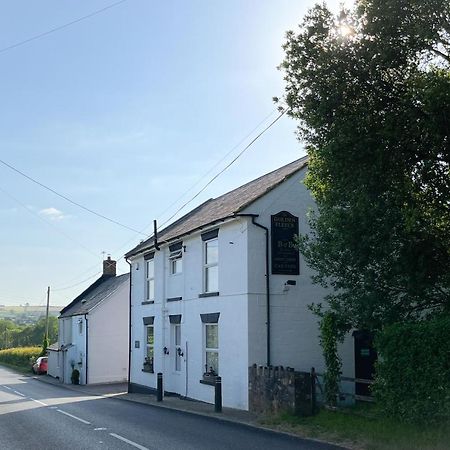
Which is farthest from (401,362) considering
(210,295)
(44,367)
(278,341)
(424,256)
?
(44,367)

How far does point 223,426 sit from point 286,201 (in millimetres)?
7472

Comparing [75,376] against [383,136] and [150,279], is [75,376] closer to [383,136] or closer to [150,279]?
[150,279]

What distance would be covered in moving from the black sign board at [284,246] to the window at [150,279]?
9.19 m

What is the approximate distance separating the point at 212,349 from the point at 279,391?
16.9 feet

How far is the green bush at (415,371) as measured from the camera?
10.8 metres

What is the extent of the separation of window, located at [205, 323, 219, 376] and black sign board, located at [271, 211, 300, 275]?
3.27 m

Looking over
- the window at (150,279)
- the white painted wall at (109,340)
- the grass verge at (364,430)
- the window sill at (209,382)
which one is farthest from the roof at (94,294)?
the grass verge at (364,430)

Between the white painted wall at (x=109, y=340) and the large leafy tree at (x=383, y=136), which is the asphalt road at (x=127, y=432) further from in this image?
the white painted wall at (x=109, y=340)

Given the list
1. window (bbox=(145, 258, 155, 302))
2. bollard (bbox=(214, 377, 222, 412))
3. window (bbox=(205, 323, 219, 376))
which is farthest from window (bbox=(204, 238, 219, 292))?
window (bbox=(145, 258, 155, 302))

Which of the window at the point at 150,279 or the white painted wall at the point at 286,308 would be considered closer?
the white painted wall at the point at 286,308

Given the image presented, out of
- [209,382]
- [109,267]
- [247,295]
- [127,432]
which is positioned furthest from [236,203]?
[109,267]

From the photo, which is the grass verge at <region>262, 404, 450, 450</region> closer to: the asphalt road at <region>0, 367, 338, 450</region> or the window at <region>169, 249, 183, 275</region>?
the asphalt road at <region>0, 367, 338, 450</region>

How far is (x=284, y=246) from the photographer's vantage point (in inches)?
752

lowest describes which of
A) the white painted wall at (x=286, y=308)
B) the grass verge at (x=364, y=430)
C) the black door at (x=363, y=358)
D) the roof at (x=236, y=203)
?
the grass verge at (x=364, y=430)
